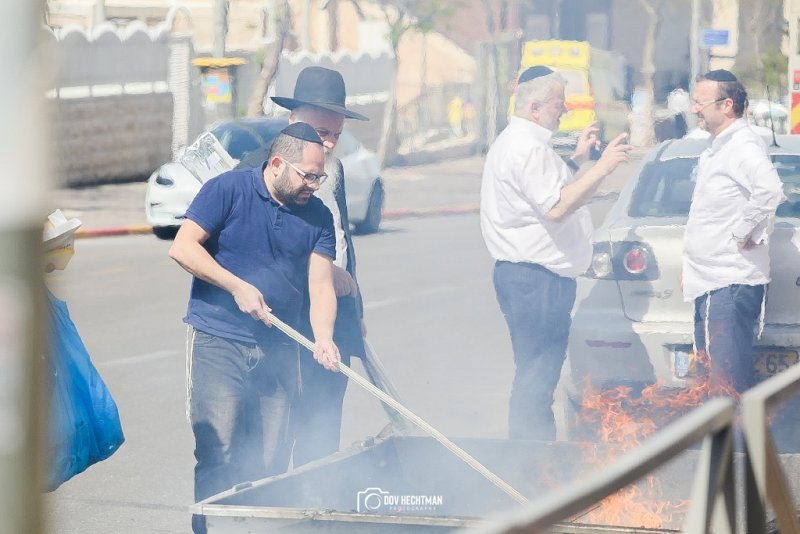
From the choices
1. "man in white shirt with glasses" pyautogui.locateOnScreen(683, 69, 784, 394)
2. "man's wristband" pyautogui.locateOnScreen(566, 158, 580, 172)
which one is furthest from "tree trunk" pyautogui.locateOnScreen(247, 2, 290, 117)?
"man in white shirt with glasses" pyautogui.locateOnScreen(683, 69, 784, 394)

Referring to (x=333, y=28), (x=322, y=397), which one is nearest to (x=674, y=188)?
(x=322, y=397)

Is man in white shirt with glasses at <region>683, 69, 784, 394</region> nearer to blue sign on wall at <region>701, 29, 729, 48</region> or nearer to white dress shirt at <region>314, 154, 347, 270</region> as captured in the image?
white dress shirt at <region>314, 154, 347, 270</region>

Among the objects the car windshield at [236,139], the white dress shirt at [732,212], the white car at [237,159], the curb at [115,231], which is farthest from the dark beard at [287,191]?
the curb at [115,231]

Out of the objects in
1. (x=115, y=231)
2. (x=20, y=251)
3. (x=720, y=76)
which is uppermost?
(x=720, y=76)

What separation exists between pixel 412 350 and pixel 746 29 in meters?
38.8

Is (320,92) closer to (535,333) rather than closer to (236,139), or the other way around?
(535,333)

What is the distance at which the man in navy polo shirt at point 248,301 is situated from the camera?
5.10m

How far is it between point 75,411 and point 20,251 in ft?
9.81

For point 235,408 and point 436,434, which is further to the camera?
point 235,408

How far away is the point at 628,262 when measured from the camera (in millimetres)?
6906

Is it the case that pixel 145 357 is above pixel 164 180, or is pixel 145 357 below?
below

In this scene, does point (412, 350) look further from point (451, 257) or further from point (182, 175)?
point (182, 175)

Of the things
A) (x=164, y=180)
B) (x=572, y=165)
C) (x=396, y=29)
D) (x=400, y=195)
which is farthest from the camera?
(x=396, y=29)

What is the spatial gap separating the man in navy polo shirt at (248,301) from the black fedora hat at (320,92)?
0.49 m
